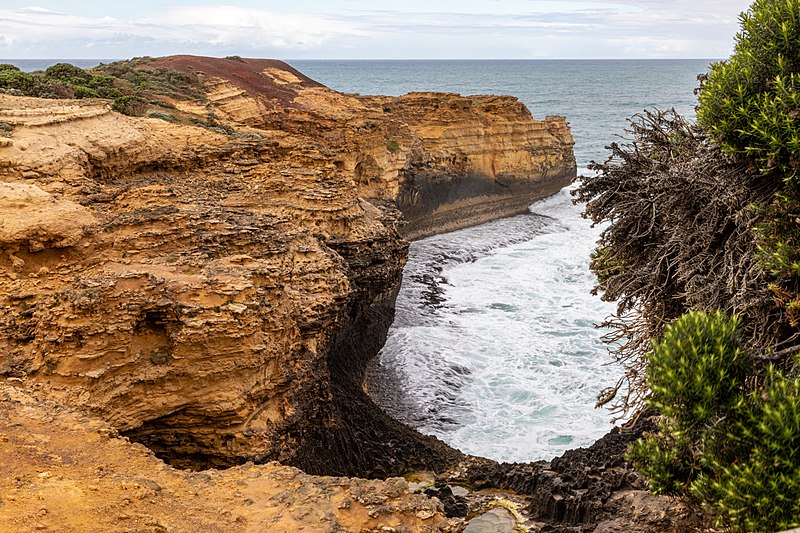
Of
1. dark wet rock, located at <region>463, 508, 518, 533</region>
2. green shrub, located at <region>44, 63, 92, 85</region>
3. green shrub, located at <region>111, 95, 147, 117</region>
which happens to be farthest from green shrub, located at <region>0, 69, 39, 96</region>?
dark wet rock, located at <region>463, 508, 518, 533</region>

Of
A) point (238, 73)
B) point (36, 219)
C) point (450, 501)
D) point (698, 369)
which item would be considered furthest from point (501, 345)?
point (238, 73)

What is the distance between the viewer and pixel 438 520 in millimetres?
7785

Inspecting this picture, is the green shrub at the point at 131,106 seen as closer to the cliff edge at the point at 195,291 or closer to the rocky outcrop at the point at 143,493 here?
the cliff edge at the point at 195,291

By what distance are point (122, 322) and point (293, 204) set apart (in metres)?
5.81

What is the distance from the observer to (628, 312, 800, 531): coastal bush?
565cm

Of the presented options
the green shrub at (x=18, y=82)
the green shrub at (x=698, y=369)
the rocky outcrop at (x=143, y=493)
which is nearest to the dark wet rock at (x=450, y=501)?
the rocky outcrop at (x=143, y=493)

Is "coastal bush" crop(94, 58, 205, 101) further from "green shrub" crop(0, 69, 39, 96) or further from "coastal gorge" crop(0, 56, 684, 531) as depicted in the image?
"coastal gorge" crop(0, 56, 684, 531)

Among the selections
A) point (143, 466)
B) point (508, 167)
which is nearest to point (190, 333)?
point (143, 466)

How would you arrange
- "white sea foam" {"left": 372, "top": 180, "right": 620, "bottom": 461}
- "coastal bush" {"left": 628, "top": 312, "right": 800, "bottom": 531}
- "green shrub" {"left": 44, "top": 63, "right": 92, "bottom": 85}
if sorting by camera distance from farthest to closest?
"green shrub" {"left": 44, "top": 63, "right": 92, "bottom": 85} → "white sea foam" {"left": 372, "top": 180, "right": 620, "bottom": 461} → "coastal bush" {"left": 628, "top": 312, "right": 800, "bottom": 531}

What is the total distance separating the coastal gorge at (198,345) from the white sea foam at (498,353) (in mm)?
1657

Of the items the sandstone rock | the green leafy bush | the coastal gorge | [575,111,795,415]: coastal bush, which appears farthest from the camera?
the sandstone rock

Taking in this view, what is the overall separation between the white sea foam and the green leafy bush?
181 inches

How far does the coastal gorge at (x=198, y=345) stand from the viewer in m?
7.68

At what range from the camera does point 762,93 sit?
7.46 meters
